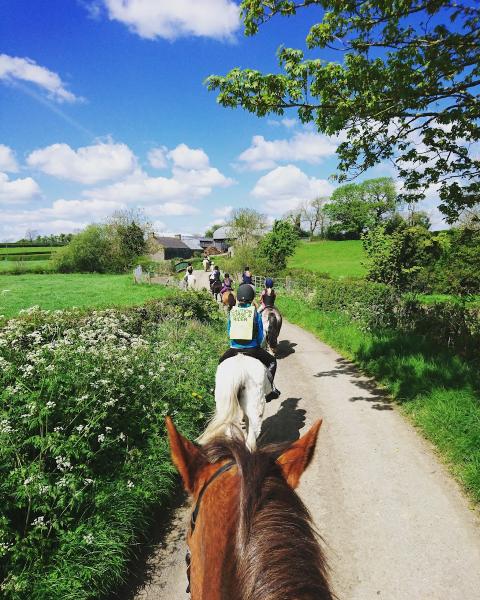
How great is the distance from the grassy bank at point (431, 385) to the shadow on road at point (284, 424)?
2.10m

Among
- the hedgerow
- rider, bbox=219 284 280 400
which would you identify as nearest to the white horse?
rider, bbox=219 284 280 400

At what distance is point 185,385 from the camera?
603cm

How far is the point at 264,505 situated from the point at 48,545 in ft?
10.1

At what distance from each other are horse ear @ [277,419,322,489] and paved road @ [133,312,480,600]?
621mm

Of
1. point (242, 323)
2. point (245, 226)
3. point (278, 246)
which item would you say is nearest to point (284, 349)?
point (242, 323)

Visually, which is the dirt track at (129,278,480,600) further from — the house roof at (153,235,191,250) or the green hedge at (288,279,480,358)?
the house roof at (153,235,191,250)

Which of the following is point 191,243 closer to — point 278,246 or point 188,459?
point 278,246

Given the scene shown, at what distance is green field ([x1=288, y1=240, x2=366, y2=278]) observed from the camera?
164 feet

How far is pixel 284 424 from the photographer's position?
20.7 ft

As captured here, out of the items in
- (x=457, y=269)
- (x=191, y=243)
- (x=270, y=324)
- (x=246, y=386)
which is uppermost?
(x=191, y=243)

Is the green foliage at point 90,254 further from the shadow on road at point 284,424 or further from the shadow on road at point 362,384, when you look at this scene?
the shadow on road at point 284,424

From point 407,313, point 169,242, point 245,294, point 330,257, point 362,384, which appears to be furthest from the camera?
point 169,242

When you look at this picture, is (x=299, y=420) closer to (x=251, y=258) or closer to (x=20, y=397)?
(x=20, y=397)

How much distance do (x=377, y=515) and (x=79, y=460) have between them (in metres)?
3.63
